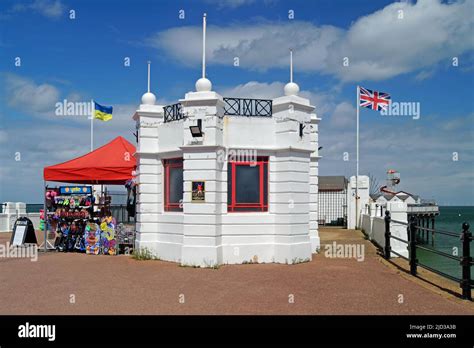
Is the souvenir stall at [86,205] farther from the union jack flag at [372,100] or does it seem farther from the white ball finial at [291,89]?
the union jack flag at [372,100]

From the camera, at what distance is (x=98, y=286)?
9.41m

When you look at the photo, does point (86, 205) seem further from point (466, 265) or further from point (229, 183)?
point (466, 265)

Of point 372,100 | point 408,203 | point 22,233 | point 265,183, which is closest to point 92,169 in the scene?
point 22,233

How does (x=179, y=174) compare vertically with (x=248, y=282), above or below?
above

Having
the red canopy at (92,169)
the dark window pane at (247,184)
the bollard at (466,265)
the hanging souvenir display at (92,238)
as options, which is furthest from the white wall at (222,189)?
the bollard at (466,265)

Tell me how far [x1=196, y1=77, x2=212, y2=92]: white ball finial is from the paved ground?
476cm

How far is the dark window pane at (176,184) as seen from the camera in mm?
12922

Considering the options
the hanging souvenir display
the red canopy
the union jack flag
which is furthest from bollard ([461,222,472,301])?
the union jack flag

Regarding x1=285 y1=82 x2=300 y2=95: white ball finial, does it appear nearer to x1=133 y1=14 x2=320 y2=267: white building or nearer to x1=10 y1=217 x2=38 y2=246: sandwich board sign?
x1=133 y1=14 x2=320 y2=267: white building

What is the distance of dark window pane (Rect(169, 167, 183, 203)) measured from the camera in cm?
1292
